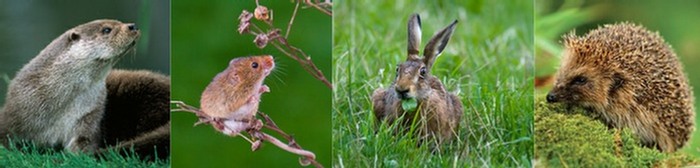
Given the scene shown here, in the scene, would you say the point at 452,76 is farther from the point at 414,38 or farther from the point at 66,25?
the point at 66,25

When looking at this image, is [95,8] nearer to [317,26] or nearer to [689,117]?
[317,26]

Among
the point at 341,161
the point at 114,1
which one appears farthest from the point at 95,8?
the point at 341,161

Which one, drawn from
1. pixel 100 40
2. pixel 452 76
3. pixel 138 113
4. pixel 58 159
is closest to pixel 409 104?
pixel 452 76

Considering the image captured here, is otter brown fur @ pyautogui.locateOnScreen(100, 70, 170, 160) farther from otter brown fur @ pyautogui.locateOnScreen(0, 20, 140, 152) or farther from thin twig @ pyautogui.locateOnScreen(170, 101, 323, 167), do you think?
thin twig @ pyautogui.locateOnScreen(170, 101, 323, 167)

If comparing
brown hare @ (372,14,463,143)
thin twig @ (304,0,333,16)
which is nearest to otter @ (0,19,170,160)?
thin twig @ (304,0,333,16)

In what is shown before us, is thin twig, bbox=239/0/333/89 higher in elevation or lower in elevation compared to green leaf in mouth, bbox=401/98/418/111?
higher

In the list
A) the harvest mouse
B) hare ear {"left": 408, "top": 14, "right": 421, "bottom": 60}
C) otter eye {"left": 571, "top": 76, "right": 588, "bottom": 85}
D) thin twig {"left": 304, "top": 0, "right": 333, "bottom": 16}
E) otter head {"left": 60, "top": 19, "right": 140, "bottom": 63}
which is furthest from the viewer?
otter head {"left": 60, "top": 19, "right": 140, "bottom": 63}

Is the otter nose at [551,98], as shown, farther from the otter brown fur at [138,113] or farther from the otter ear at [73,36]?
the otter ear at [73,36]
